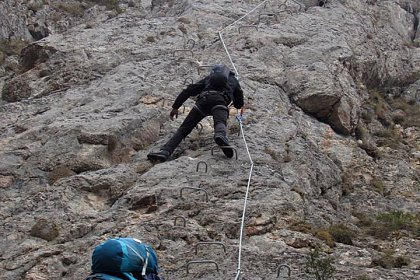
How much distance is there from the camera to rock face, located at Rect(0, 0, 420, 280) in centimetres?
967

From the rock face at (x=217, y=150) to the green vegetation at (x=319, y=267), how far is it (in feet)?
0.58

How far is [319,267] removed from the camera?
27.1 feet

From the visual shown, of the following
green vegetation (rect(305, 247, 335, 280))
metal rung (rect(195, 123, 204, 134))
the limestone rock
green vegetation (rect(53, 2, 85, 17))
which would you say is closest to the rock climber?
metal rung (rect(195, 123, 204, 134))

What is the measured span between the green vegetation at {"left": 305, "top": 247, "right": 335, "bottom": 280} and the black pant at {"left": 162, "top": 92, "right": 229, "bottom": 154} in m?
4.04

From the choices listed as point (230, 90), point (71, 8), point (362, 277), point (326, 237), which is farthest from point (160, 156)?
point (71, 8)

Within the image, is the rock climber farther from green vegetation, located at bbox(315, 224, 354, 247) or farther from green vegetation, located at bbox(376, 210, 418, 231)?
green vegetation, located at bbox(376, 210, 418, 231)

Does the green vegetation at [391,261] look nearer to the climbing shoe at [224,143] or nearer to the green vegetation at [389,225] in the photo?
the green vegetation at [389,225]

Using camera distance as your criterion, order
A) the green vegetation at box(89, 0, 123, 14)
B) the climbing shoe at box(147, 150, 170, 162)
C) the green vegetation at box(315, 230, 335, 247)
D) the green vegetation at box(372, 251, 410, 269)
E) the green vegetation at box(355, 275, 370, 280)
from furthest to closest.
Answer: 1. the green vegetation at box(89, 0, 123, 14)
2. the climbing shoe at box(147, 150, 170, 162)
3. the green vegetation at box(315, 230, 335, 247)
4. the green vegetation at box(372, 251, 410, 269)
5. the green vegetation at box(355, 275, 370, 280)

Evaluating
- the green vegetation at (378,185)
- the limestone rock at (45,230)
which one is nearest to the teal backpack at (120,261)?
the limestone rock at (45,230)

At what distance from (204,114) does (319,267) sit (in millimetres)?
4831

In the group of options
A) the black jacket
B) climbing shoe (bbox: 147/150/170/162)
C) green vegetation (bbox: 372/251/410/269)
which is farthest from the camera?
the black jacket

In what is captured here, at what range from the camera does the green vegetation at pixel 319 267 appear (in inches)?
320

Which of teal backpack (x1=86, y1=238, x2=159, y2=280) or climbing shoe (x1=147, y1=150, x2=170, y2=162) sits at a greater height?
teal backpack (x1=86, y1=238, x2=159, y2=280)

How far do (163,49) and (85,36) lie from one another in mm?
2389
